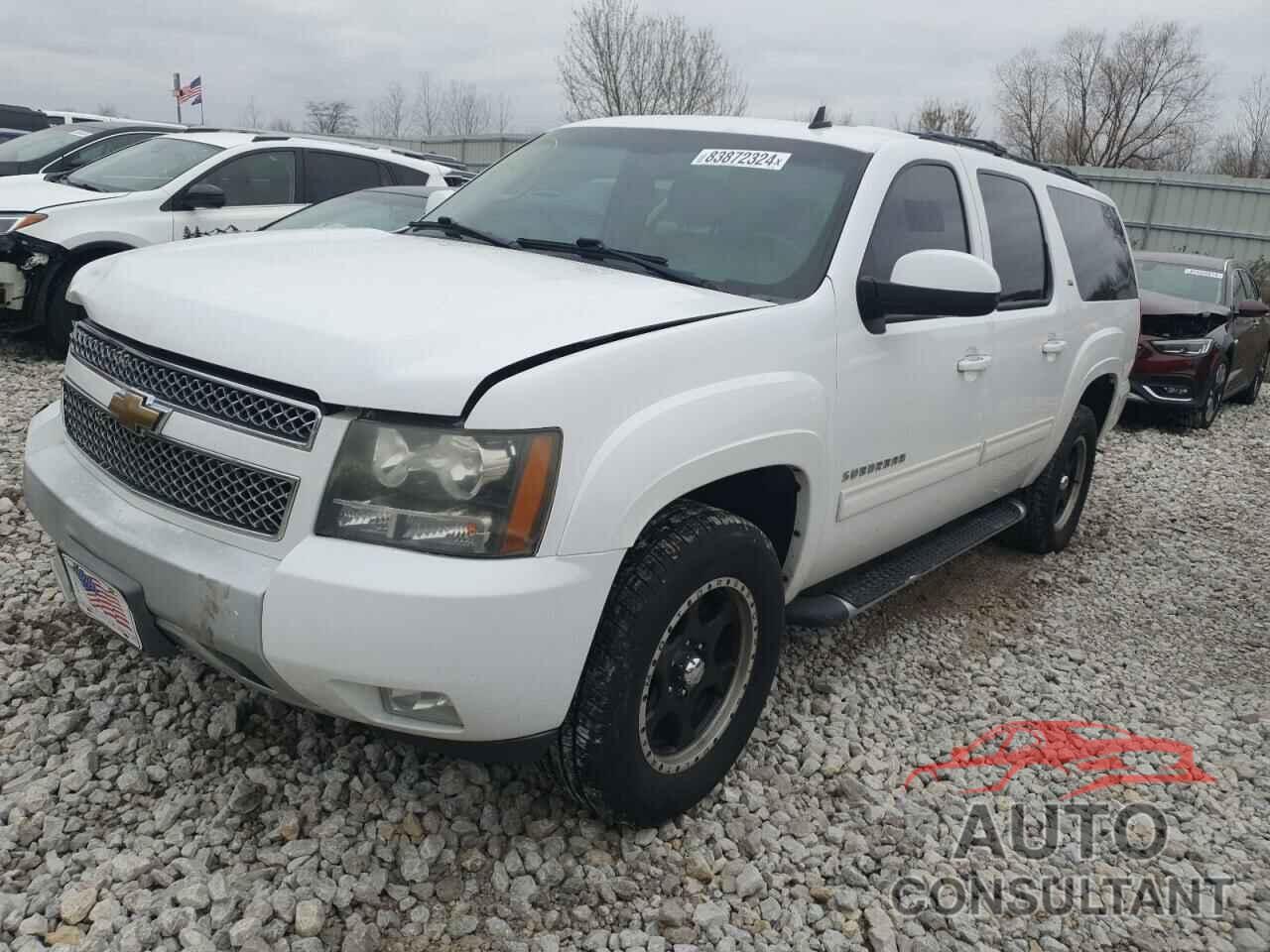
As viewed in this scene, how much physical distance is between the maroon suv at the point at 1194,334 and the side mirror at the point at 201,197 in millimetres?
7882

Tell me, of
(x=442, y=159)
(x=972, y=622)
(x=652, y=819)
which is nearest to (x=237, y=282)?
(x=652, y=819)

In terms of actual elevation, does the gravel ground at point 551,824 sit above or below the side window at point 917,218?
below

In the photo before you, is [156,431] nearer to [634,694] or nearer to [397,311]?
[397,311]

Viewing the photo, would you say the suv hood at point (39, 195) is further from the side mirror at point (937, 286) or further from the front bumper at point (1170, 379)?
the front bumper at point (1170, 379)

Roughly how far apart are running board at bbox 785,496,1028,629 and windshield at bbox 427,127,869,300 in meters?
0.99

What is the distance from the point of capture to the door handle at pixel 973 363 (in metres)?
3.66

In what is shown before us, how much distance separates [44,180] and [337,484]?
7.23 meters

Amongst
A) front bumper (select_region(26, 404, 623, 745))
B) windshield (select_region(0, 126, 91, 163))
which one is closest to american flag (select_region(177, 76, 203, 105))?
windshield (select_region(0, 126, 91, 163))

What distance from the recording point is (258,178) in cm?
800

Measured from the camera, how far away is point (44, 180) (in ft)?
25.9

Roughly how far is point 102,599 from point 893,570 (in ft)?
8.30

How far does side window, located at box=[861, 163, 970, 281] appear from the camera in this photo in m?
3.31

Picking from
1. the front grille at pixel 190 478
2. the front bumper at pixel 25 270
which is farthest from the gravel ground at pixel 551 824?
the front bumper at pixel 25 270

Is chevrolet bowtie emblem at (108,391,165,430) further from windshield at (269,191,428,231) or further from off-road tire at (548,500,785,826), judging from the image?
windshield at (269,191,428,231)
